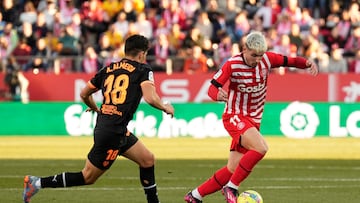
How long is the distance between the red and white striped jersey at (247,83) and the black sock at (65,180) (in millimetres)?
1938

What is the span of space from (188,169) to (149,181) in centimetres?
648

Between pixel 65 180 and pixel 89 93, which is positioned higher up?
pixel 89 93

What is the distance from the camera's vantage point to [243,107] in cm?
1327

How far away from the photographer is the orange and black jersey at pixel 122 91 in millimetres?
12078

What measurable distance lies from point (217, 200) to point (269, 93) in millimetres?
16990

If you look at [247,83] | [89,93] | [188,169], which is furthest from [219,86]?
[188,169]

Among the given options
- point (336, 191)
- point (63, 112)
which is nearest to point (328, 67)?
point (63, 112)

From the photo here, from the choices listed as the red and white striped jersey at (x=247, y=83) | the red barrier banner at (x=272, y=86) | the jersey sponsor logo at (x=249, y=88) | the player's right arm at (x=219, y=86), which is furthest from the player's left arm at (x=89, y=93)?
the red barrier banner at (x=272, y=86)

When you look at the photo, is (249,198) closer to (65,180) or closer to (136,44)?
(65,180)

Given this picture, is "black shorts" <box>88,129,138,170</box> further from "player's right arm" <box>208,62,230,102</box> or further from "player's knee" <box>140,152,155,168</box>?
"player's right arm" <box>208,62,230,102</box>

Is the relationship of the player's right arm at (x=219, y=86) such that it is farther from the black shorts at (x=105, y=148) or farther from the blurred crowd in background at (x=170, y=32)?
the blurred crowd in background at (x=170, y=32)

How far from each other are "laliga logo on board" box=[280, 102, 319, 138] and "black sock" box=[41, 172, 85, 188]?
16.4m

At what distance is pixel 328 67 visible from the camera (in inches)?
1214

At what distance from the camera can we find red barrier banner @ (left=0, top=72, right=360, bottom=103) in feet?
100
